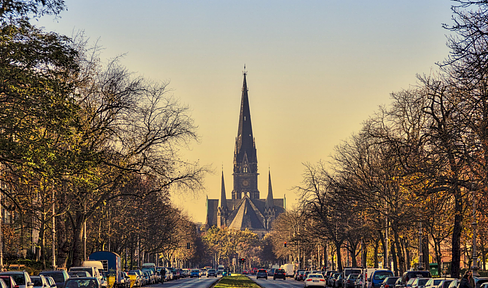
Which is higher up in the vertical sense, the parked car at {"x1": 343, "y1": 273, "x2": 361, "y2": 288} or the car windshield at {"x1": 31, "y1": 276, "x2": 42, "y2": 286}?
the car windshield at {"x1": 31, "y1": 276, "x2": 42, "y2": 286}

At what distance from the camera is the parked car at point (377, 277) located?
39.8m

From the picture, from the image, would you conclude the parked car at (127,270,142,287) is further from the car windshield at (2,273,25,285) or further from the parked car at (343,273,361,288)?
the car windshield at (2,273,25,285)

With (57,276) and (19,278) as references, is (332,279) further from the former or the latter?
(19,278)

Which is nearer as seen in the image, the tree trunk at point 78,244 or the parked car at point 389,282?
the parked car at point 389,282

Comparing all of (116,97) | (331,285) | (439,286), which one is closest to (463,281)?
(439,286)

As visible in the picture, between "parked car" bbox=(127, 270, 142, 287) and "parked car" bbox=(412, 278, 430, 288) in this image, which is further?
"parked car" bbox=(127, 270, 142, 287)

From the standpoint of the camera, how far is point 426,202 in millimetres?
36000

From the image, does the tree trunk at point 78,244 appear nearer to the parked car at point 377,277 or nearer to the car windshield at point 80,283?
the car windshield at point 80,283

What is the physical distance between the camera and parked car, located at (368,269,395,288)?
39.8 meters

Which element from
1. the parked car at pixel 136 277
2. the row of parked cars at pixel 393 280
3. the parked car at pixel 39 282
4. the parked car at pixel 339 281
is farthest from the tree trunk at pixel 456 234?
the parked car at pixel 136 277

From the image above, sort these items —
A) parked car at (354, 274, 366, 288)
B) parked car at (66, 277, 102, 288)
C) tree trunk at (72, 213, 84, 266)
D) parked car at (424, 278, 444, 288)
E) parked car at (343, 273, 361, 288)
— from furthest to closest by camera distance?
Result: parked car at (343, 273, 361, 288) < tree trunk at (72, 213, 84, 266) < parked car at (354, 274, 366, 288) < parked car at (424, 278, 444, 288) < parked car at (66, 277, 102, 288)

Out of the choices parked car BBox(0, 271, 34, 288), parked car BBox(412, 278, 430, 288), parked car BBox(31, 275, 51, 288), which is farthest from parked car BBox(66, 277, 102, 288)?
parked car BBox(412, 278, 430, 288)

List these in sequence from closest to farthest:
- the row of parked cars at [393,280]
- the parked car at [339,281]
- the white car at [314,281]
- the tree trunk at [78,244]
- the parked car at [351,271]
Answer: the row of parked cars at [393,280]
the tree trunk at [78,244]
the parked car at [351,271]
the white car at [314,281]
the parked car at [339,281]

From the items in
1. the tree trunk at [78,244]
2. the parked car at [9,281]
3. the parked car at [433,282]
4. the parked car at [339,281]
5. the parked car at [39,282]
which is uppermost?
the tree trunk at [78,244]
